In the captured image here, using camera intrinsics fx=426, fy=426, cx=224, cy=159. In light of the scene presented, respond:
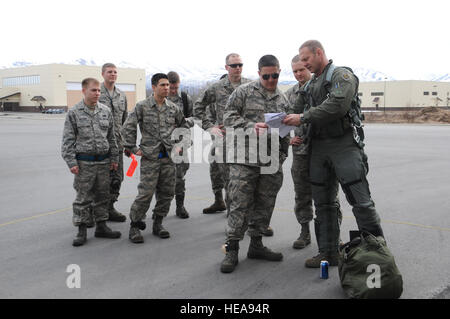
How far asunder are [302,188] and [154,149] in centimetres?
182

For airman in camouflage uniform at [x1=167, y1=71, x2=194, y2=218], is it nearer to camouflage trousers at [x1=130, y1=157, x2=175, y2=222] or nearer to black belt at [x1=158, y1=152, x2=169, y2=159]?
camouflage trousers at [x1=130, y1=157, x2=175, y2=222]

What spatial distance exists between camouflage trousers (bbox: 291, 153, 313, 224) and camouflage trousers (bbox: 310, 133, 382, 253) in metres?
0.61

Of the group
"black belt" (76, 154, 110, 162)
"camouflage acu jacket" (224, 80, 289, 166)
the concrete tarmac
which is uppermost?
"camouflage acu jacket" (224, 80, 289, 166)

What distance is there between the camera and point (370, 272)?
11.3 ft

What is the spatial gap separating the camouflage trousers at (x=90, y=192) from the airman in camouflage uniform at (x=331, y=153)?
255cm

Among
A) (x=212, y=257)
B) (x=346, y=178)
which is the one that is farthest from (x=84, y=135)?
(x=346, y=178)

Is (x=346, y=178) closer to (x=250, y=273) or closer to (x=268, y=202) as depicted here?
(x=268, y=202)

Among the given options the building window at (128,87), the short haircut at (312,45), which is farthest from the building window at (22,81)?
the short haircut at (312,45)

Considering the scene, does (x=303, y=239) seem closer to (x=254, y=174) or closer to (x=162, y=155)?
(x=254, y=174)

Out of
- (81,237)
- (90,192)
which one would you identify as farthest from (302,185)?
(81,237)

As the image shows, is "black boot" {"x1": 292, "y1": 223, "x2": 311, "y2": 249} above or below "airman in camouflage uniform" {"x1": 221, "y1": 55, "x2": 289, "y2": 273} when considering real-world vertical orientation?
below

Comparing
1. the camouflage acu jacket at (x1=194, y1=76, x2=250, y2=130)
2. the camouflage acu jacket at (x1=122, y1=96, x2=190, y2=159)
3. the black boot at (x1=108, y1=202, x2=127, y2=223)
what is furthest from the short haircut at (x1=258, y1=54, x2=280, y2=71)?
the black boot at (x1=108, y1=202, x2=127, y2=223)

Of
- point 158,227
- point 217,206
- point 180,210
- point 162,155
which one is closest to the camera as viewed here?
point 162,155

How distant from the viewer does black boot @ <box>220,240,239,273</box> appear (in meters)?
4.13
